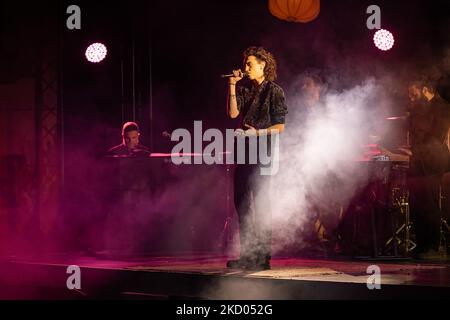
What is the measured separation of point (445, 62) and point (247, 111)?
424cm

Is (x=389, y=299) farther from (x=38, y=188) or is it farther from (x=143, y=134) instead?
(x=38, y=188)

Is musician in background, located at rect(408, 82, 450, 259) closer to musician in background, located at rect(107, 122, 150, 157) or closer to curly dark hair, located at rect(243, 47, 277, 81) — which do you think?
curly dark hair, located at rect(243, 47, 277, 81)

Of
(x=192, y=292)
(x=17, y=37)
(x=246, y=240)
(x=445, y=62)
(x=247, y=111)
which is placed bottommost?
(x=192, y=292)

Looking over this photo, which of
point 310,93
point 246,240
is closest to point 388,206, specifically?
point 310,93

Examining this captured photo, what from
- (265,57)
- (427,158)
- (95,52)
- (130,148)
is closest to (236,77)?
(265,57)

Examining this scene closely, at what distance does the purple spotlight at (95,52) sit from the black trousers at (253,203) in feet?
17.4

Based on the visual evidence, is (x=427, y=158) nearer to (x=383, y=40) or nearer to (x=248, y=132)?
(x=248, y=132)

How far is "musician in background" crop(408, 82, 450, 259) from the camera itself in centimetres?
791

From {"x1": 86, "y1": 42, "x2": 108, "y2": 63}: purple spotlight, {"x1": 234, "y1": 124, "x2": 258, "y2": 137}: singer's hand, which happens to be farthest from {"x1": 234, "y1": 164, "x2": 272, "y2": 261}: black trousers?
{"x1": 86, "y1": 42, "x2": 108, "y2": 63}: purple spotlight

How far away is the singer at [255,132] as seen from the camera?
6605 mm

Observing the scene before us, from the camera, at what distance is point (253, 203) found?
6648 mm

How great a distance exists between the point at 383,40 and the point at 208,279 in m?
5.27

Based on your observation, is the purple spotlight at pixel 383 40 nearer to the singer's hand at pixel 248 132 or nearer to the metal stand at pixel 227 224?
the metal stand at pixel 227 224

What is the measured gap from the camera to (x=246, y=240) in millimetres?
6719
